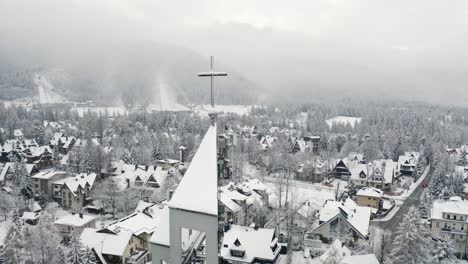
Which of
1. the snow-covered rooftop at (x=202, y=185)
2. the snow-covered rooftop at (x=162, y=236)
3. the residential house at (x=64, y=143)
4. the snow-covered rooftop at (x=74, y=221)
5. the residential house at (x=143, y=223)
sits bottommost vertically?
the snow-covered rooftop at (x=74, y=221)

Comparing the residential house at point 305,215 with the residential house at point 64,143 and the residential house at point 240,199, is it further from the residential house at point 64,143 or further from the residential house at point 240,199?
the residential house at point 64,143

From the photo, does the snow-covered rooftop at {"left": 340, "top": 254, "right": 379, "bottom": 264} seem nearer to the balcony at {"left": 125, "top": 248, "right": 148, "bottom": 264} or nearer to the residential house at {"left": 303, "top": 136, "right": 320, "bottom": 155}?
the balcony at {"left": 125, "top": 248, "right": 148, "bottom": 264}

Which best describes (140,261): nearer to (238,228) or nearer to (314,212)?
(238,228)

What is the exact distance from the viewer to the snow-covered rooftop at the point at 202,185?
278 inches

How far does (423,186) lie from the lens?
159 ft

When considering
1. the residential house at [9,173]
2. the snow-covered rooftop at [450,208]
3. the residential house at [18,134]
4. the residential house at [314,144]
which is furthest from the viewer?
the residential house at [18,134]

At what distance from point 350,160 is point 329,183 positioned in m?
8.49

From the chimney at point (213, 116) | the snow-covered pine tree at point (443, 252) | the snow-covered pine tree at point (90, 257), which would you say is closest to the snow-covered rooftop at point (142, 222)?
the snow-covered pine tree at point (90, 257)

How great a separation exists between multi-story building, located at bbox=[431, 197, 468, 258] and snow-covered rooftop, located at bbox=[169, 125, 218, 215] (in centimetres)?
2589

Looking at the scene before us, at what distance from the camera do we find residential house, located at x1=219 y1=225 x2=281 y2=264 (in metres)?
23.6

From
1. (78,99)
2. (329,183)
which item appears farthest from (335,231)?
(78,99)

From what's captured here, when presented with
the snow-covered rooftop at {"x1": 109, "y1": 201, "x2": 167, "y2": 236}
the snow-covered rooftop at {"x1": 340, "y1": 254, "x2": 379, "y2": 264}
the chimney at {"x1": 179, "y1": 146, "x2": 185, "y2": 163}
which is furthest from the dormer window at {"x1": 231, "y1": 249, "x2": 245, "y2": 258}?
the chimney at {"x1": 179, "y1": 146, "x2": 185, "y2": 163}

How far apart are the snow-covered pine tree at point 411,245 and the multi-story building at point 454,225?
4652 mm

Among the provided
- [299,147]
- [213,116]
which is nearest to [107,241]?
[213,116]
